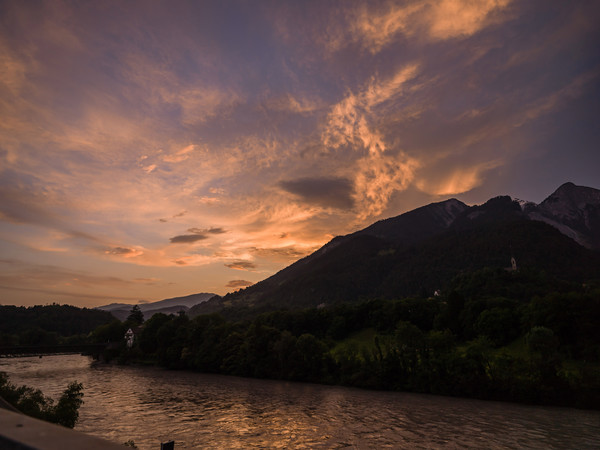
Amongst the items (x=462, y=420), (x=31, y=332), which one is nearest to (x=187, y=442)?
(x=462, y=420)

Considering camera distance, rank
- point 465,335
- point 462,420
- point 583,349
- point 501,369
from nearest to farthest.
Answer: point 462,420, point 501,369, point 583,349, point 465,335

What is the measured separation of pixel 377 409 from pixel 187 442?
1010 inches

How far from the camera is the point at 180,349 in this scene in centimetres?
9925

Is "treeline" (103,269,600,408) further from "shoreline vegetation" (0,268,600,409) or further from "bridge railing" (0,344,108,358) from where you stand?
"bridge railing" (0,344,108,358)

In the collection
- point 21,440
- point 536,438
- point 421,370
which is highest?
point 21,440

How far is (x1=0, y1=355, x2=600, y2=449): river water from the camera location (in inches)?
1297

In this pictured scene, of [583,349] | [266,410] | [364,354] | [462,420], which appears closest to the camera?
[462,420]

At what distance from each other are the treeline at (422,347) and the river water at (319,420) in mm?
3460

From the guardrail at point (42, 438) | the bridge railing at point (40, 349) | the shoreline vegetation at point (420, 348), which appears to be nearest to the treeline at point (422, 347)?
the shoreline vegetation at point (420, 348)

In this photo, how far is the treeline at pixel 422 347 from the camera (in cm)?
5225

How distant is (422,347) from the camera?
61.4 meters

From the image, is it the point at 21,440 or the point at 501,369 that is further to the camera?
the point at 501,369

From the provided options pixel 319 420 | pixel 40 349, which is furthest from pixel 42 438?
pixel 40 349

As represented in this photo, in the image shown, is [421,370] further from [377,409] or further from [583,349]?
[583,349]
